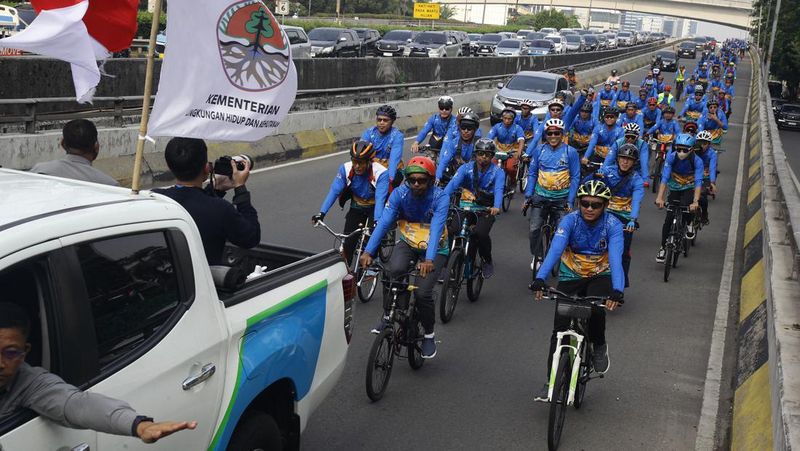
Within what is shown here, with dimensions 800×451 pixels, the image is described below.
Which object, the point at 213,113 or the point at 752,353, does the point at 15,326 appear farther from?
the point at 752,353

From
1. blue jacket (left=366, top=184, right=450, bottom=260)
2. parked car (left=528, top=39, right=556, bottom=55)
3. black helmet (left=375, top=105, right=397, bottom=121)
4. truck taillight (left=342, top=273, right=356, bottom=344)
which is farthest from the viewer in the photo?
parked car (left=528, top=39, right=556, bottom=55)

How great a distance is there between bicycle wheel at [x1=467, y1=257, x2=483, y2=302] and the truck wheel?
582 cm

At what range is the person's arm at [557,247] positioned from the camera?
6910 mm

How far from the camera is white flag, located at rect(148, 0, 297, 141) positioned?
4.51 metres

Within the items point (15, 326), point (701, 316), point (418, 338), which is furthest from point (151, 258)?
point (701, 316)

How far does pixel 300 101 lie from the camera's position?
21719 mm

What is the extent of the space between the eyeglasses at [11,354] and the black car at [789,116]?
2071 inches

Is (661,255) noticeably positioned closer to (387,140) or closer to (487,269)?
(487,269)

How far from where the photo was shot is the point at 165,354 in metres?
3.58

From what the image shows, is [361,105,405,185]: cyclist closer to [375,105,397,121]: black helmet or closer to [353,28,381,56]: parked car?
[375,105,397,121]: black helmet

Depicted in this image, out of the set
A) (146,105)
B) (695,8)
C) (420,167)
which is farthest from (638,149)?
(695,8)

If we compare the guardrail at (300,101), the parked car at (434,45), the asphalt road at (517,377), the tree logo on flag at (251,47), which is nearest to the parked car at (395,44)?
the parked car at (434,45)

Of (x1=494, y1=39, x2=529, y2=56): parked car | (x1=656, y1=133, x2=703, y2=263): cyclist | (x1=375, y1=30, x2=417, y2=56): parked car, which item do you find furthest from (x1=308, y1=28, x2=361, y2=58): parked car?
(x1=656, y1=133, x2=703, y2=263): cyclist

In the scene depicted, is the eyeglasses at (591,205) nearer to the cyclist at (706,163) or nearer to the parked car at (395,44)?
the cyclist at (706,163)
